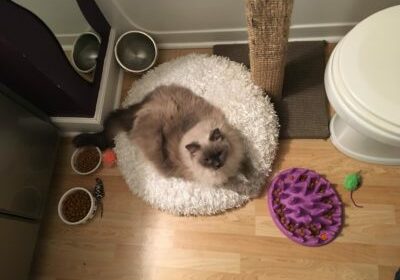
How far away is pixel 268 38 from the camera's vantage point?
4.32 ft

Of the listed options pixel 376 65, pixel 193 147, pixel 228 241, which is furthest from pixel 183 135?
pixel 376 65

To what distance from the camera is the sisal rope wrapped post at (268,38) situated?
117 centimetres

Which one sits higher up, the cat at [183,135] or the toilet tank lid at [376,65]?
the toilet tank lid at [376,65]

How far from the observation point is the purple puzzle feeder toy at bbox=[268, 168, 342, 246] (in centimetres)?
153

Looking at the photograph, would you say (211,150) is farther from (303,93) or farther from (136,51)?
(136,51)

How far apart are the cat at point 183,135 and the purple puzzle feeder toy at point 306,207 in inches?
9.6

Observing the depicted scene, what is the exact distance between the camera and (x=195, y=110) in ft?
5.23

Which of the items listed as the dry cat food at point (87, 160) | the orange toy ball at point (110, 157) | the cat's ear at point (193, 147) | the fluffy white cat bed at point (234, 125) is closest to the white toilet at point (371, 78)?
the fluffy white cat bed at point (234, 125)

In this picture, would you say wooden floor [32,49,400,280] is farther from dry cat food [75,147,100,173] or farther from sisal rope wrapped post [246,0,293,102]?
sisal rope wrapped post [246,0,293,102]

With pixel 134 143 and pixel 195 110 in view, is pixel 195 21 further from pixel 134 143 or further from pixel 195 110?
pixel 134 143

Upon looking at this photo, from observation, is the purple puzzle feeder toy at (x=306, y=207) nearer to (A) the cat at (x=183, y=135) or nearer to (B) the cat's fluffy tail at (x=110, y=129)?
(A) the cat at (x=183, y=135)

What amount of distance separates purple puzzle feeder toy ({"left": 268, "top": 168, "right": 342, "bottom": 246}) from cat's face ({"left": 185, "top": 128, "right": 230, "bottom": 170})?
1.10 feet

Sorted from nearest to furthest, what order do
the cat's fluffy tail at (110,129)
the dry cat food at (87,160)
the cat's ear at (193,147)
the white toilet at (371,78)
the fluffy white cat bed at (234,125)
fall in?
1. the white toilet at (371,78)
2. the cat's ear at (193,147)
3. the fluffy white cat bed at (234,125)
4. the cat's fluffy tail at (110,129)
5. the dry cat food at (87,160)

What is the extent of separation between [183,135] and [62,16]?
2.88 feet
